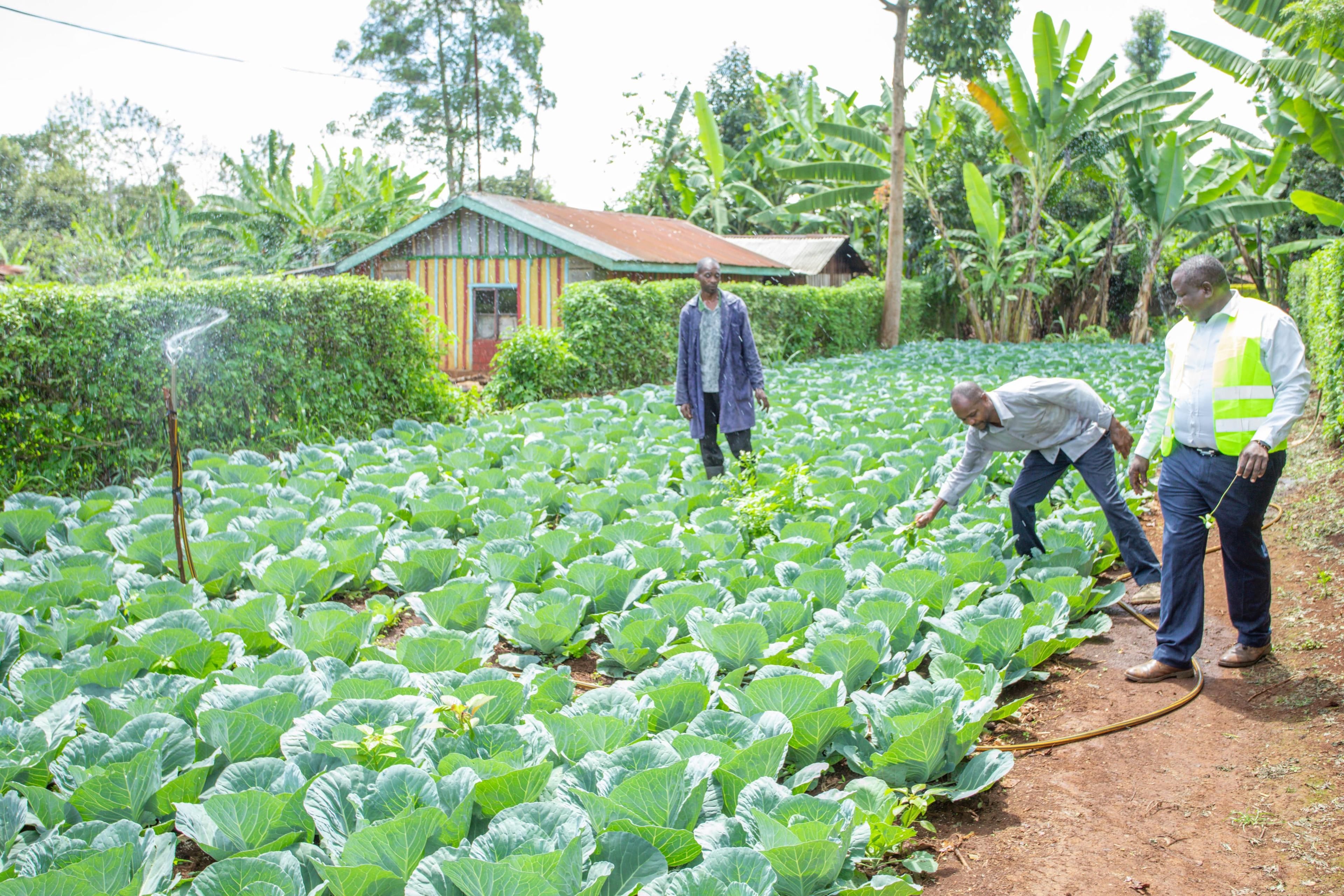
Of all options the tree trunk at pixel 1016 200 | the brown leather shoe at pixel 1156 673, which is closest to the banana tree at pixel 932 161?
the tree trunk at pixel 1016 200

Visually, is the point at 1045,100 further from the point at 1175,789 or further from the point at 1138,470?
the point at 1175,789

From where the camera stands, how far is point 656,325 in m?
13.3

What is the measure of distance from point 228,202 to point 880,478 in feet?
63.4

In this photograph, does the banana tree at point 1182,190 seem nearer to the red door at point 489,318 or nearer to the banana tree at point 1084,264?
the banana tree at point 1084,264

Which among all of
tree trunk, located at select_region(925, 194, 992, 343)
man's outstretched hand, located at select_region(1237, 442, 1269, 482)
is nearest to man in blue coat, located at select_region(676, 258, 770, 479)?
man's outstretched hand, located at select_region(1237, 442, 1269, 482)

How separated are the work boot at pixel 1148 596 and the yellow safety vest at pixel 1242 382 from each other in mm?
1164

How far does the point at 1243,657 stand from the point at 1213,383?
3.87 ft

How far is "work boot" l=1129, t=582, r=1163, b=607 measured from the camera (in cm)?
442

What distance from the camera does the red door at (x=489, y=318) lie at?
1628cm

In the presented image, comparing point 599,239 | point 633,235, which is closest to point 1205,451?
point 599,239

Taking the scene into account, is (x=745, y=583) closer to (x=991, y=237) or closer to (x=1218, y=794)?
(x=1218, y=794)

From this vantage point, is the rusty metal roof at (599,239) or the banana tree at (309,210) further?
the banana tree at (309,210)

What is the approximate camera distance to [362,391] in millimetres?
8820

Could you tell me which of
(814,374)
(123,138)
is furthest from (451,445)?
(123,138)
